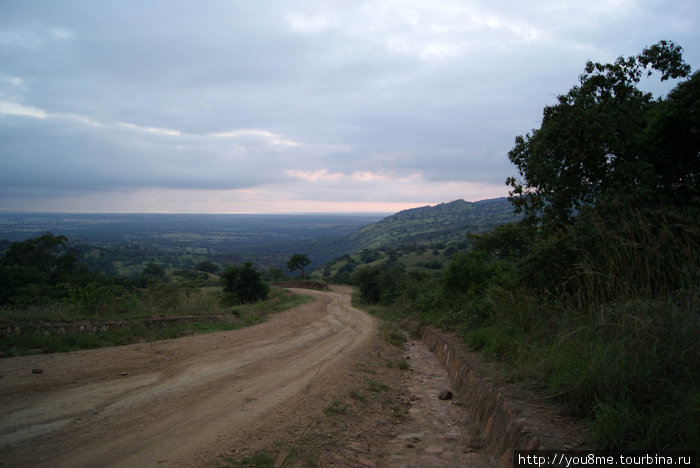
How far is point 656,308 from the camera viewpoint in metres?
4.21

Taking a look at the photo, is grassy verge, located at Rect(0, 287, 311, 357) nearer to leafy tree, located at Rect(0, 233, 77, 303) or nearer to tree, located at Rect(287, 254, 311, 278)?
leafy tree, located at Rect(0, 233, 77, 303)

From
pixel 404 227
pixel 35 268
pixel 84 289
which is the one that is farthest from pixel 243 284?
pixel 404 227

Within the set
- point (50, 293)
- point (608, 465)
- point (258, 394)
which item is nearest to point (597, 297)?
point (608, 465)

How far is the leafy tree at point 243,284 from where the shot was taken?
26559 mm

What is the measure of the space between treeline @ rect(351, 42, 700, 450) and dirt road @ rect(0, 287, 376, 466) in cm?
376

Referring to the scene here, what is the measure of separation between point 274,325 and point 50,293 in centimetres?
1441

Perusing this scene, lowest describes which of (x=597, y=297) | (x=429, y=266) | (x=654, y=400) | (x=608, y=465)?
(x=429, y=266)

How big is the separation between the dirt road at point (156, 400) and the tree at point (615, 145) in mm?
6806

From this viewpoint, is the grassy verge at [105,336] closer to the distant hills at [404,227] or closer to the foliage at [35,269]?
the foliage at [35,269]

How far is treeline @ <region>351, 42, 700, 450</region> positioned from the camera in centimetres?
354

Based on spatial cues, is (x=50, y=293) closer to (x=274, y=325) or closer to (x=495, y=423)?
(x=274, y=325)

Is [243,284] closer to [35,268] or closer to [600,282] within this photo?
[35,268]

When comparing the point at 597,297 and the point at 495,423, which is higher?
the point at 597,297

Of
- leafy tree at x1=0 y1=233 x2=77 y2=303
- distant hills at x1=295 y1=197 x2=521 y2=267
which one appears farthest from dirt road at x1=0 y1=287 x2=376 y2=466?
distant hills at x1=295 y1=197 x2=521 y2=267
